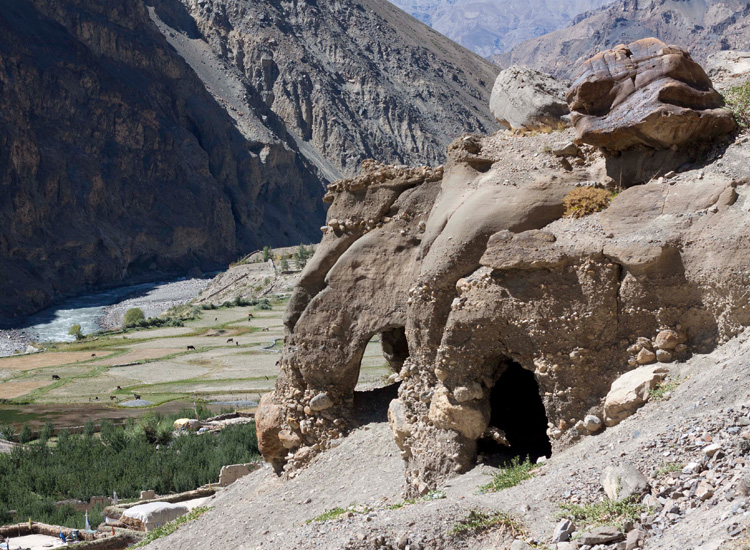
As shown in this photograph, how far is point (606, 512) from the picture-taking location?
7660 millimetres

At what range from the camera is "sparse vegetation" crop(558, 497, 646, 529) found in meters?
7.45

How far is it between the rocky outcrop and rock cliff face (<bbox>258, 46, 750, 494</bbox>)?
86.6m

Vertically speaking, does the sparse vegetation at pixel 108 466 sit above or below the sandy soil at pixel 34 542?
below

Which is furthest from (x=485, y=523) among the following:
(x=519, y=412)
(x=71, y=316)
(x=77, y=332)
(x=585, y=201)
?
(x=71, y=316)

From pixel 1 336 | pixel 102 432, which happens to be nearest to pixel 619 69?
pixel 102 432

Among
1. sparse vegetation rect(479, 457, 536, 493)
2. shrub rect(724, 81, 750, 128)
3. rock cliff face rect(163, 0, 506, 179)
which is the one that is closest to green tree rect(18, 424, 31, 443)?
sparse vegetation rect(479, 457, 536, 493)

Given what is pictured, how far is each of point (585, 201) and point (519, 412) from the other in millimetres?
4152

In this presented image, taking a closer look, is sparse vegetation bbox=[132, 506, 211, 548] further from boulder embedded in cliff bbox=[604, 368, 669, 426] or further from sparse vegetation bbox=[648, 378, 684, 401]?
sparse vegetation bbox=[648, 378, 684, 401]

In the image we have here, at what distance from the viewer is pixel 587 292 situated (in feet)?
34.7

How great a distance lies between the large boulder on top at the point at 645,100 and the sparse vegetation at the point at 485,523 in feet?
18.0

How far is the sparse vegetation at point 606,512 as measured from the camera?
7.45 metres

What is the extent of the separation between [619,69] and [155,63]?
139 m

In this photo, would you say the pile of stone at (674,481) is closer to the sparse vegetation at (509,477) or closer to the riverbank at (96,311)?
the sparse vegetation at (509,477)

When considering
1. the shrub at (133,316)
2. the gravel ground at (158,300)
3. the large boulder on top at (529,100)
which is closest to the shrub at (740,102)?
the large boulder on top at (529,100)
